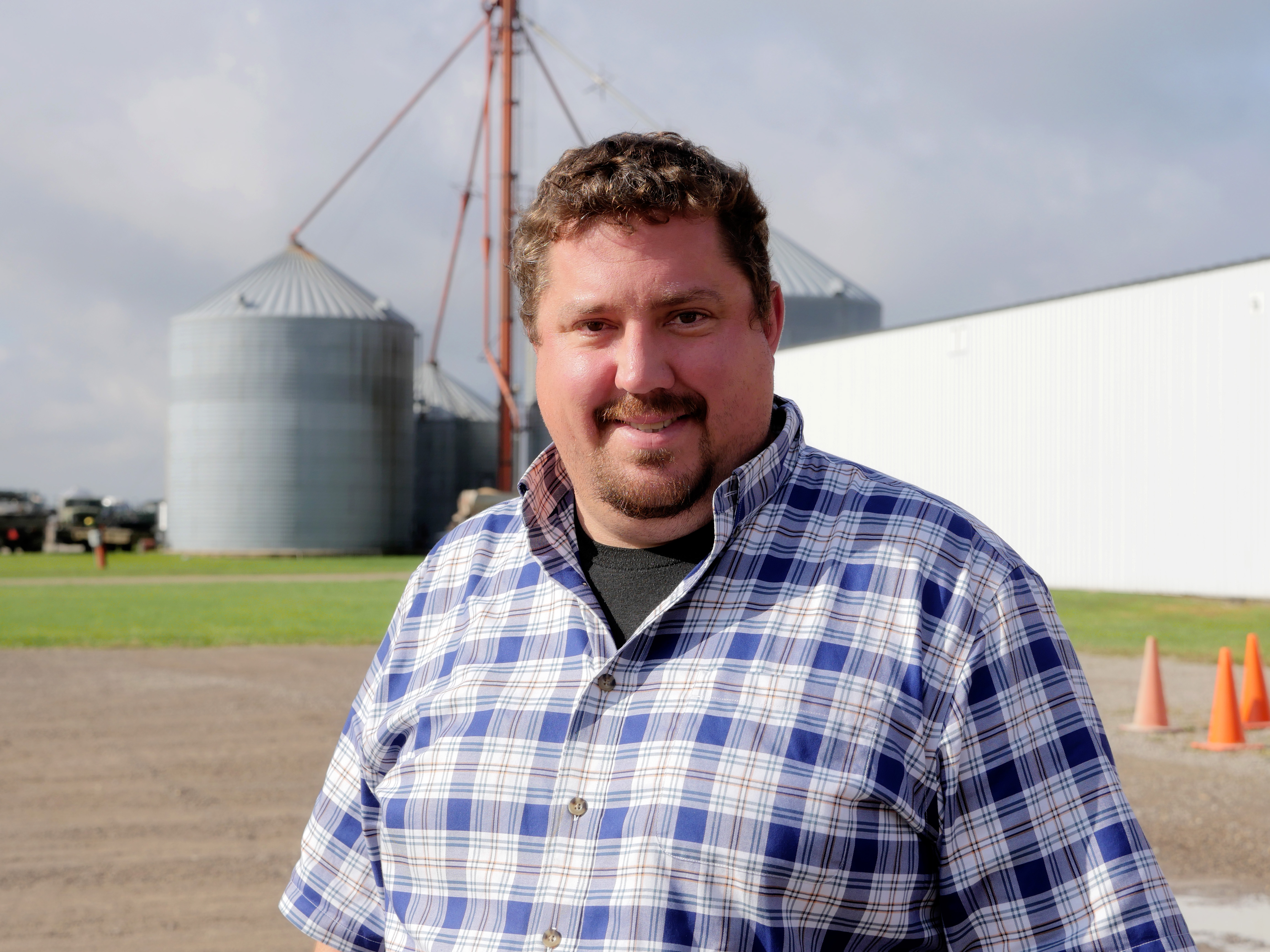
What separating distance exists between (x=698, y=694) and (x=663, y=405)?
461mm

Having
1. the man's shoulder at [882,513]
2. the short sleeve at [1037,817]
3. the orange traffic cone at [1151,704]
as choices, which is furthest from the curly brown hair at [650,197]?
the orange traffic cone at [1151,704]

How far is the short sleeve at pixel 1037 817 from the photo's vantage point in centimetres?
166

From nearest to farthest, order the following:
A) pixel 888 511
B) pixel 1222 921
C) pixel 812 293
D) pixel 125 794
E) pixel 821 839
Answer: pixel 821 839 < pixel 888 511 < pixel 1222 921 < pixel 125 794 < pixel 812 293

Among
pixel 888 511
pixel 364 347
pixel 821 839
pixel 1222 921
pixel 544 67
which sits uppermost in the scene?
pixel 544 67

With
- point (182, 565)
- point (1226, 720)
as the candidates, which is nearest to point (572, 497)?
point (1226, 720)

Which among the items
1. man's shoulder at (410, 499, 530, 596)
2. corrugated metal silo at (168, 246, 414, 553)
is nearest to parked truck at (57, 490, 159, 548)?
corrugated metal silo at (168, 246, 414, 553)

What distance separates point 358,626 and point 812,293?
28.1 meters

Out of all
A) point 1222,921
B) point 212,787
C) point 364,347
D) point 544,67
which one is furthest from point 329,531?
point 1222,921

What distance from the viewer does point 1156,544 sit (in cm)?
2352

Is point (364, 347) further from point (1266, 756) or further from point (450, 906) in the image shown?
point (450, 906)

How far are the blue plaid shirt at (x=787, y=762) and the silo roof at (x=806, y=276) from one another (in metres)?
39.2

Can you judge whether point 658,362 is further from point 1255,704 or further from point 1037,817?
point 1255,704

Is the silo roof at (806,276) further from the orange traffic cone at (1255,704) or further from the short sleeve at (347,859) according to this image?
the short sleeve at (347,859)

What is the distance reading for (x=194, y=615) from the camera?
699 inches
